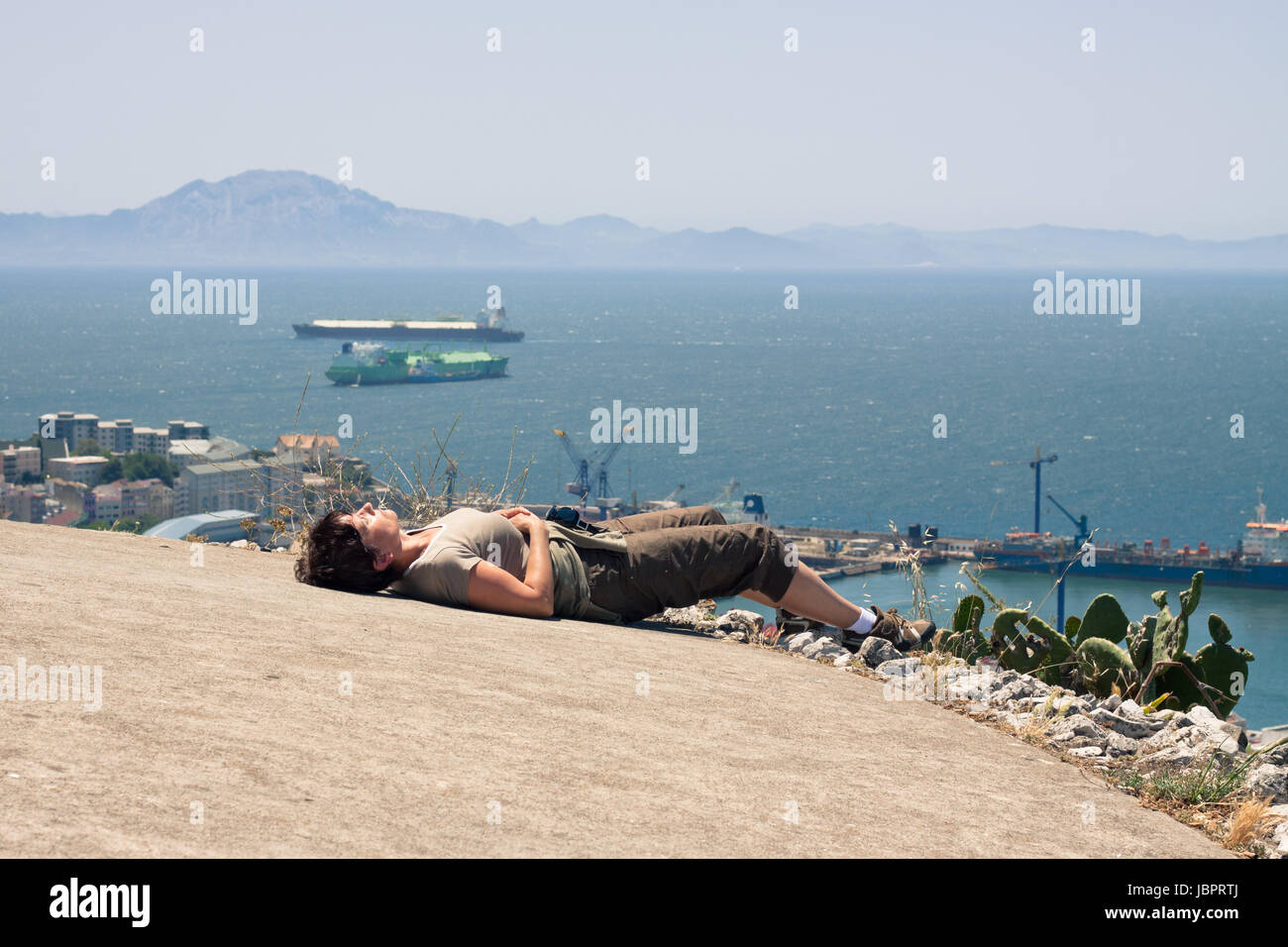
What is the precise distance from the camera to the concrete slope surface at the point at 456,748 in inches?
94.3

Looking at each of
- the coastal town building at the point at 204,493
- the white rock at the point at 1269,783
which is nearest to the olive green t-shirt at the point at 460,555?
the white rock at the point at 1269,783

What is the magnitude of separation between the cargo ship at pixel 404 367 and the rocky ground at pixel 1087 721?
87077 millimetres

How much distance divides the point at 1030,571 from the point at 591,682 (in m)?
44.3

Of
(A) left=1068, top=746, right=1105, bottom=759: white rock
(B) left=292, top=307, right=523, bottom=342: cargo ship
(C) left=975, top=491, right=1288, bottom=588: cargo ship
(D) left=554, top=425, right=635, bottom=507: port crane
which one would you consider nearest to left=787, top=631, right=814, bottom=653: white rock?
(A) left=1068, top=746, right=1105, bottom=759: white rock

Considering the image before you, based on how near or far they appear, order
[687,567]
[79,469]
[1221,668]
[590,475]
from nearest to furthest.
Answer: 1. [687,567]
2. [1221,668]
3. [79,469]
4. [590,475]

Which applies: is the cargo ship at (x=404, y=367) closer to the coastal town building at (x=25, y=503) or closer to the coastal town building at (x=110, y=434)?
the coastal town building at (x=110, y=434)

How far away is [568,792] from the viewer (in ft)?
9.03

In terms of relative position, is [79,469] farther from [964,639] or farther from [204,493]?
[964,639]

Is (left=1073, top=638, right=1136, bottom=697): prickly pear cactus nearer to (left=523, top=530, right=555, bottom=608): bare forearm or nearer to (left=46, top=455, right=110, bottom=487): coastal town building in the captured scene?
(left=523, top=530, right=555, bottom=608): bare forearm

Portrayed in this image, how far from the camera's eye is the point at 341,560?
14.8ft

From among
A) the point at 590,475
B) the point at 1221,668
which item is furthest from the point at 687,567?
the point at 590,475

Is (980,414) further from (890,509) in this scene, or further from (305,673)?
(305,673)

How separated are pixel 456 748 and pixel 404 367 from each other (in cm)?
9207
